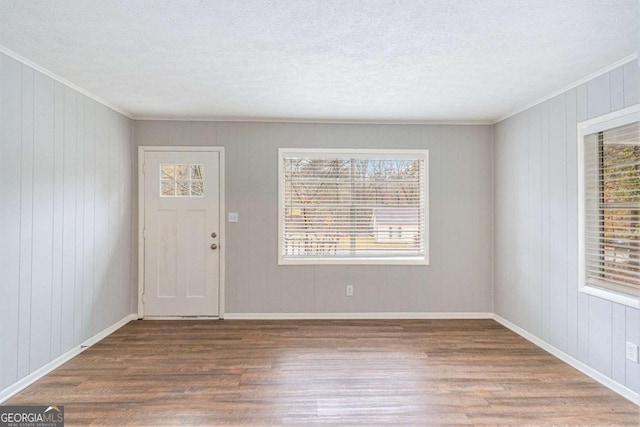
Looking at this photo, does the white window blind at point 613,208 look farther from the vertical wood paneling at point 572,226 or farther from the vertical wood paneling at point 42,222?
the vertical wood paneling at point 42,222

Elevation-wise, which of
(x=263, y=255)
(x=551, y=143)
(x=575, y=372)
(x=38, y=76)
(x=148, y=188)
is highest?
(x=38, y=76)

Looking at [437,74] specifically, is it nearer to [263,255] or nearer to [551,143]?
[551,143]

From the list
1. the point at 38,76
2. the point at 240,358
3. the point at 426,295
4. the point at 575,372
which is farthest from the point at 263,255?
the point at 575,372

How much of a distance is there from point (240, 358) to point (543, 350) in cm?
282

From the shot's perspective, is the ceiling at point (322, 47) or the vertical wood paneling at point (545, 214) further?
the vertical wood paneling at point (545, 214)

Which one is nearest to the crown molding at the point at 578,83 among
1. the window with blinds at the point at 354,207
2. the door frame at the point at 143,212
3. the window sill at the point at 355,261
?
the window with blinds at the point at 354,207

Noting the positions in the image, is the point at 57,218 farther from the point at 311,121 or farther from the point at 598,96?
the point at 598,96

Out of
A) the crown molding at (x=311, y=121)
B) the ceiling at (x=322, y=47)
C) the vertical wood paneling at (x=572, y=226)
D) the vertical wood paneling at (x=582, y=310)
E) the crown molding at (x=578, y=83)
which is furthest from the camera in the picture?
the crown molding at (x=311, y=121)

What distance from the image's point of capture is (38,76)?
8.84 ft

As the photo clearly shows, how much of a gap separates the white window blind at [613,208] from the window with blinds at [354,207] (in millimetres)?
1678

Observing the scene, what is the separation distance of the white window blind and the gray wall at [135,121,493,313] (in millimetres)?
1436

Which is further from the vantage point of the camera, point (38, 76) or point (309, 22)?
point (38, 76)

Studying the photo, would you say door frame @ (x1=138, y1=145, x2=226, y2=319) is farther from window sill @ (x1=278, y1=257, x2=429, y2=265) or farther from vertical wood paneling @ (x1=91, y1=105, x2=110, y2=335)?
window sill @ (x1=278, y1=257, x2=429, y2=265)

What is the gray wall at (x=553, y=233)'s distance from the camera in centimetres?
261
